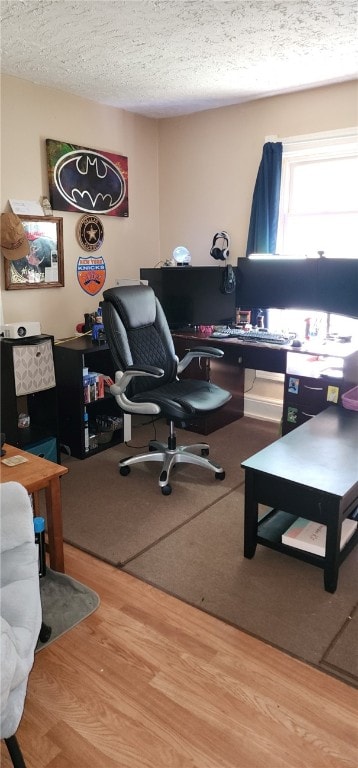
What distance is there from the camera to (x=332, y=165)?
3568 millimetres

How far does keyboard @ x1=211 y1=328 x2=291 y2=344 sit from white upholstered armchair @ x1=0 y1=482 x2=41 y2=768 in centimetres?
244

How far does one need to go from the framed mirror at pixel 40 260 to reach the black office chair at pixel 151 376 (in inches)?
27.5

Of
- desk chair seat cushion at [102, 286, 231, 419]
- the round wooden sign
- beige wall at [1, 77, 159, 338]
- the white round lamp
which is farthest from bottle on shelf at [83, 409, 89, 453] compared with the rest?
the white round lamp

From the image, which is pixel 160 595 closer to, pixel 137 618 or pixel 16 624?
pixel 137 618

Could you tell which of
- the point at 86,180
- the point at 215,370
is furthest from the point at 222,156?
the point at 215,370

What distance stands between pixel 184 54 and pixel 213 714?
3.04 metres

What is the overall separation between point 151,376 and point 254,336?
3.14ft

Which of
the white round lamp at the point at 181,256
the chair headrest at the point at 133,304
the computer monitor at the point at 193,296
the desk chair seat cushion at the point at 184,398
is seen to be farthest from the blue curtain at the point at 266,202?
the desk chair seat cushion at the point at 184,398

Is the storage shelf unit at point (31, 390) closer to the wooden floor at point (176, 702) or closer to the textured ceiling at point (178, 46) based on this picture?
the wooden floor at point (176, 702)

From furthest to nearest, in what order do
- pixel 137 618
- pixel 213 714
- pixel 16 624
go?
pixel 137 618 → pixel 213 714 → pixel 16 624

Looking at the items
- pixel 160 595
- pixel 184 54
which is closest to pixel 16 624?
pixel 160 595

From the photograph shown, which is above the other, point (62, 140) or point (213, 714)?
point (62, 140)

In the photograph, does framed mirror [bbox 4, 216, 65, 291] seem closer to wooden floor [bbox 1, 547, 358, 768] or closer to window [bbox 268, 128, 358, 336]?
window [bbox 268, 128, 358, 336]

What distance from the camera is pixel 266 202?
3768 millimetres
